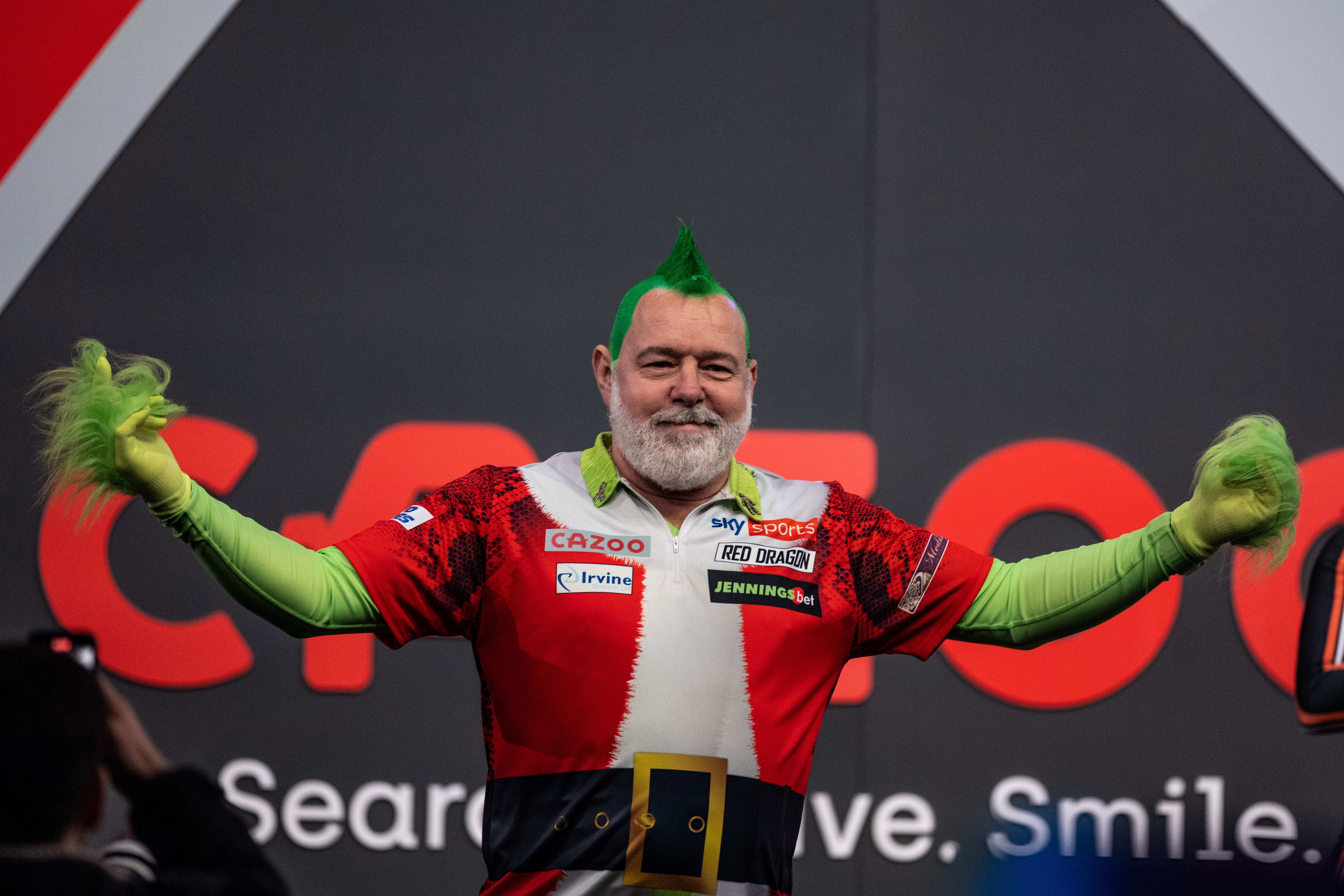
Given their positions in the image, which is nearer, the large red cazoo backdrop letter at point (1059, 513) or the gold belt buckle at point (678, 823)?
the gold belt buckle at point (678, 823)

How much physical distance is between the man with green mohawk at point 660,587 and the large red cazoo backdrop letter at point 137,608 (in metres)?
1.14

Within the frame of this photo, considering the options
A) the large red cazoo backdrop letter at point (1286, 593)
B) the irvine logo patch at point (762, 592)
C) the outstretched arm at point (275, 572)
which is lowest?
the outstretched arm at point (275, 572)

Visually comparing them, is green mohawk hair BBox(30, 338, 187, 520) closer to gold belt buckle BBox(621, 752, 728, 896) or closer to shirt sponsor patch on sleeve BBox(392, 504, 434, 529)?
shirt sponsor patch on sleeve BBox(392, 504, 434, 529)

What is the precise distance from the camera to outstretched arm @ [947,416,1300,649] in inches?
56.4

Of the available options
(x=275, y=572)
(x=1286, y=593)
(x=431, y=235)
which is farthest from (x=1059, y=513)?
(x=275, y=572)

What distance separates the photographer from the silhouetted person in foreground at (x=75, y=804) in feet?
5.49

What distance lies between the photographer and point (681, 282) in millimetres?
1670

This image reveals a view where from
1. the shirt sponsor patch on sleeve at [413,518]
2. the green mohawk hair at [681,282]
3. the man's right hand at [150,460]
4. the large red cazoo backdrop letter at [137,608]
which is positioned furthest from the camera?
the large red cazoo backdrop letter at [137,608]

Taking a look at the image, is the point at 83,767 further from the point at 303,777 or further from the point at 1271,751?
the point at 1271,751

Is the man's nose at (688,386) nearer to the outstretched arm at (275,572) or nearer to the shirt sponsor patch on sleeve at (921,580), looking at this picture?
the shirt sponsor patch on sleeve at (921,580)

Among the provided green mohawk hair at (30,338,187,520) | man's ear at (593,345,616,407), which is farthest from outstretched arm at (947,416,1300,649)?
green mohawk hair at (30,338,187,520)

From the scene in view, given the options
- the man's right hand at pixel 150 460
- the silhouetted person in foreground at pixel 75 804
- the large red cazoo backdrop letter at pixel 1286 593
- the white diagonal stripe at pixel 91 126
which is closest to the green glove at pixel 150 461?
the man's right hand at pixel 150 460

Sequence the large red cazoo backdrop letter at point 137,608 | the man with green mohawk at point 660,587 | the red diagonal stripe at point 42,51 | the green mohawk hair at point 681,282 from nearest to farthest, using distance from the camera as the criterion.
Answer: the man with green mohawk at point 660,587, the green mohawk hair at point 681,282, the large red cazoo backdrop letter at point 137,608, the red diagonal stripe at point 42,51

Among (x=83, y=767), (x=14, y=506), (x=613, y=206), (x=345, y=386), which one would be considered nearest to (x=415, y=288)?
(x=345, y=386)
